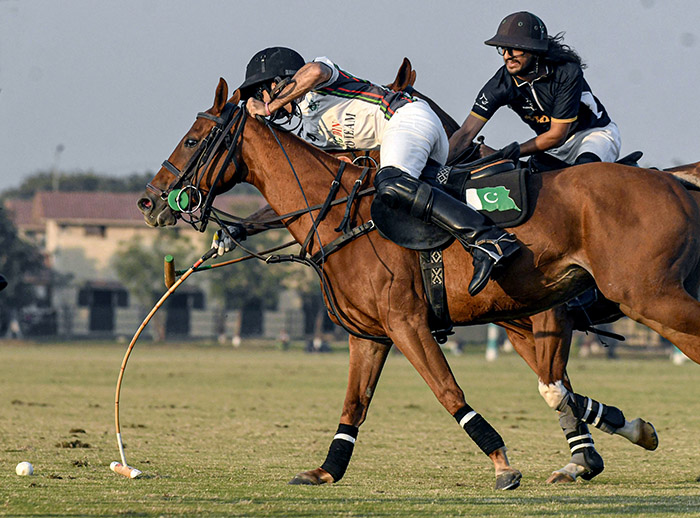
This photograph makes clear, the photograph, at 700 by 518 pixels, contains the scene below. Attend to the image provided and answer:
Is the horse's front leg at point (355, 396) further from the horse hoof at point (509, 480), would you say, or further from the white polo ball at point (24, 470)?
the white polo ball at point (24, 470)

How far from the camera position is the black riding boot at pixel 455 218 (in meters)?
6.67

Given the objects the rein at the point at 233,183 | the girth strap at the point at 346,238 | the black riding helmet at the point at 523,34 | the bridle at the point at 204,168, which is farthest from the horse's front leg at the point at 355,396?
the black riding helmet at the point at 523,34

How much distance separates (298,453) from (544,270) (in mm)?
3846

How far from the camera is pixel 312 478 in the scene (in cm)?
736

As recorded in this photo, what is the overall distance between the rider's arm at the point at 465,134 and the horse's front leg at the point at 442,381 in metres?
1.70

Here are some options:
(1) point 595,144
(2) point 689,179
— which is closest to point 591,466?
(2) point 689,179

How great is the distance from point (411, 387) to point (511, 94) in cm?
1517

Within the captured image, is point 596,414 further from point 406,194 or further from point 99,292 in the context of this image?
point 99,292

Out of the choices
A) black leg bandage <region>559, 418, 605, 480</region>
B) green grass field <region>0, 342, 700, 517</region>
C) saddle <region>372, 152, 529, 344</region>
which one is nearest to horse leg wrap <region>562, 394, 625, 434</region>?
black leg bandage <region>559, 418, 605, 480</region>

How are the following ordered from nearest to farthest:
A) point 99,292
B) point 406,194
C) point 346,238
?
point 406,194, point 346,238, point 99,292

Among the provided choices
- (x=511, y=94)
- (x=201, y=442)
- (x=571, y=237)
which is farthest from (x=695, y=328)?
(x=201, y=442)

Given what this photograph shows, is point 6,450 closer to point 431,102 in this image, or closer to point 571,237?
point 431,102

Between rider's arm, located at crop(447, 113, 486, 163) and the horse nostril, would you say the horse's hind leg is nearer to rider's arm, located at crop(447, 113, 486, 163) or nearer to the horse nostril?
rider's arm, located at crop(447, 113, 486, 163)

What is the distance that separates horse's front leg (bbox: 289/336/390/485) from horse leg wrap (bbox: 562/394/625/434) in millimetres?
1581
